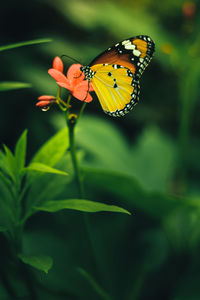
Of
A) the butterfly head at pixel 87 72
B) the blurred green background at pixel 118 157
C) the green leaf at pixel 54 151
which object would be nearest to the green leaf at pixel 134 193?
the blurred green background at pixel 118 157

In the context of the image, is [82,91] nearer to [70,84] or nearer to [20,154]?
[70,84]

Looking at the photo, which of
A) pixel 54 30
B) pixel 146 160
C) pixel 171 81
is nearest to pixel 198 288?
pixel 146 160

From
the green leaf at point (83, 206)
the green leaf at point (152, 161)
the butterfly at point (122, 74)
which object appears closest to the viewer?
the green leaf at point (83, 206)

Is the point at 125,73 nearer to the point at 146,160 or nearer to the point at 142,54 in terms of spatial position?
the point at 142,54

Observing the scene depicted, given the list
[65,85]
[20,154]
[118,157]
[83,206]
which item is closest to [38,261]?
[83,206]

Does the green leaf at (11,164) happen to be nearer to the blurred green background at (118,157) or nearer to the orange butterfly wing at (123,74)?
the blurred green background at (118,157)
